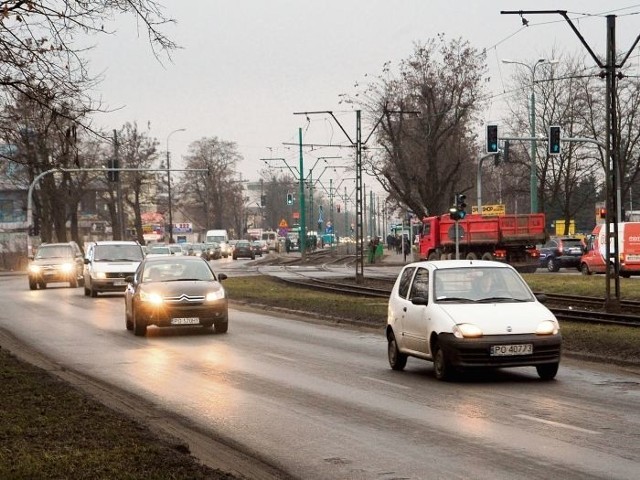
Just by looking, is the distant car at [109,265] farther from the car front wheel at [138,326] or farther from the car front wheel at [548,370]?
the car front wheel at [548,370]

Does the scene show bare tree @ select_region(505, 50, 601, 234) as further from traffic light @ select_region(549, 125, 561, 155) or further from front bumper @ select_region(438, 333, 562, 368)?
front bumper @ select_region(438, 333, 562, 368)

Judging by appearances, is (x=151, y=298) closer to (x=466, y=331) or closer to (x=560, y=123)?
(x=466, y=331)

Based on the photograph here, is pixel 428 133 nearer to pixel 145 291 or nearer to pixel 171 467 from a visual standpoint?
pixel 145 291

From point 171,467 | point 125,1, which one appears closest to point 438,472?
point 171,467

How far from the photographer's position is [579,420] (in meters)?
11.7

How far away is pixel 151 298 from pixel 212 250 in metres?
79.8

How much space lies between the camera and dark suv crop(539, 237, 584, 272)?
193 ft

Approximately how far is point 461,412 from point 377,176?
62.1 m

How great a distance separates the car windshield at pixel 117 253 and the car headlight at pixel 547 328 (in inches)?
1096

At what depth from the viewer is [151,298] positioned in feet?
79.4

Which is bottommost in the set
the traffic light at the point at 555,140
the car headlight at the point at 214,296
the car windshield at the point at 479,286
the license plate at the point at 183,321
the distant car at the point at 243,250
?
the distant car at the point at 243,250

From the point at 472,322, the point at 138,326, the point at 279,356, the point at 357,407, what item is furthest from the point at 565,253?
the point at 357,407

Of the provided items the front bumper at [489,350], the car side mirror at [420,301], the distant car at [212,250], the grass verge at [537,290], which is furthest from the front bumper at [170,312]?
the distant car at [212,250]

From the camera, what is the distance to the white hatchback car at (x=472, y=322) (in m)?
15.0
